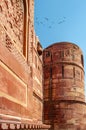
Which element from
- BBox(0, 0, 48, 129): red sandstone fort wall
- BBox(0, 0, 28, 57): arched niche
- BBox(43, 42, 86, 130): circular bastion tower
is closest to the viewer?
BBox(0, 0, 48, 129): red sandstone fort wall

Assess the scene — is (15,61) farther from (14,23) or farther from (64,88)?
(64,88)

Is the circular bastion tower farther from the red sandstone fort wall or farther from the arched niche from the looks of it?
the arched niche

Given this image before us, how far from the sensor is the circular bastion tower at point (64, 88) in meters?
15.5

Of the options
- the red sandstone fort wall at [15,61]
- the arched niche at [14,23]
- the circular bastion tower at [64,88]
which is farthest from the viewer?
the circular bastion tower at [64,88]

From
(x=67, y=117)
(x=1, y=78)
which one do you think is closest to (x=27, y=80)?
(x=1, y=78)

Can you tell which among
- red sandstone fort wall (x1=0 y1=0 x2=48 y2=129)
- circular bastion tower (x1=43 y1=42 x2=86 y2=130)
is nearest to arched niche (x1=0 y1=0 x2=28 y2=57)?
red sandstone fort wall (x1=0 y1=0 x2=48 y2=129)

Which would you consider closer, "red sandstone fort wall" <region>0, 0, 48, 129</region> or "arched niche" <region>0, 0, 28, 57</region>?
"red sandstone fort wall" <region>0, 0, 48, 129</region>

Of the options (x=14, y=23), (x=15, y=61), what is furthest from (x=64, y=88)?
(x=15, y=61)

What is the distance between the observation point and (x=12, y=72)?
4.02m

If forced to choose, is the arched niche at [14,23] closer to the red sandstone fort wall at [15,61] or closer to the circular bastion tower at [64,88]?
the red sandstone fort wall at [15,61]

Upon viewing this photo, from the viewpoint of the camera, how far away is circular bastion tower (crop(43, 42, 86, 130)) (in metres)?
15.5

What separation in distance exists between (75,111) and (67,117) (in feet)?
2.03

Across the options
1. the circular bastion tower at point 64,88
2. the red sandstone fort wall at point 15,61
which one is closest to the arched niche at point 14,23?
the red sandstone fort wall at point 15,61

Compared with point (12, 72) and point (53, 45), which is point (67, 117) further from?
point (12, 72)
